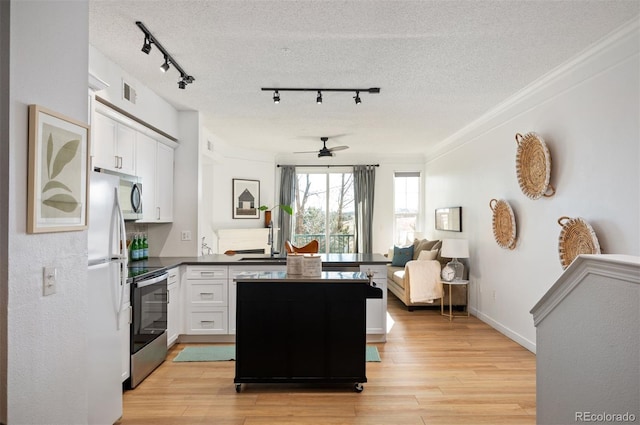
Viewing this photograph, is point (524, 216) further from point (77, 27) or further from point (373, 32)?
point (77, 27)

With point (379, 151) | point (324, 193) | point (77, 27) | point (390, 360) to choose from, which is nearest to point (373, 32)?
point (77, 27)

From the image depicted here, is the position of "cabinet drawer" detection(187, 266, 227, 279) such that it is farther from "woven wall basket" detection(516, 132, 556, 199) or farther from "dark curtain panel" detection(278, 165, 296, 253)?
"dark curtain panel" detection(278, 165, 296, 253)

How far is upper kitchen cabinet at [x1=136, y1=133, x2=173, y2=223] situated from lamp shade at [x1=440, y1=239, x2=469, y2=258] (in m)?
3.57

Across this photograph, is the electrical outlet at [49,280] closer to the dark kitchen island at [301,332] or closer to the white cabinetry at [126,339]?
the white cabinetry at [126,339]

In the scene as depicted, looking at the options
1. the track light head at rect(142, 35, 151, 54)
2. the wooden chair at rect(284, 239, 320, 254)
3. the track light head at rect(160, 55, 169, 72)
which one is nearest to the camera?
the track light head at rect(142, 35, 151, 54)

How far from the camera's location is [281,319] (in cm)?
333

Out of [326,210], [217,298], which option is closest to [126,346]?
[217,298]

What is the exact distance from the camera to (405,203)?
885 cm

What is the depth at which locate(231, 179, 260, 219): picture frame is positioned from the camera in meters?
8.12

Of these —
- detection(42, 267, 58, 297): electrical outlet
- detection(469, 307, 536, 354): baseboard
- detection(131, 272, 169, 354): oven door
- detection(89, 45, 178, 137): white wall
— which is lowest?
detection(469, 307, 536, 354): baseboard

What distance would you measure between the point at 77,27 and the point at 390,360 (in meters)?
3.59

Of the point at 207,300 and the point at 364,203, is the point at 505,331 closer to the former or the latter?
the point at 207,300

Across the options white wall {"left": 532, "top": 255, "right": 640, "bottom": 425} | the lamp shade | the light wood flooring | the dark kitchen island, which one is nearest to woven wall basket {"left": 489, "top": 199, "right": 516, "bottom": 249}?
the lamp shade

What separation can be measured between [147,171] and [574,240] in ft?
13.2
